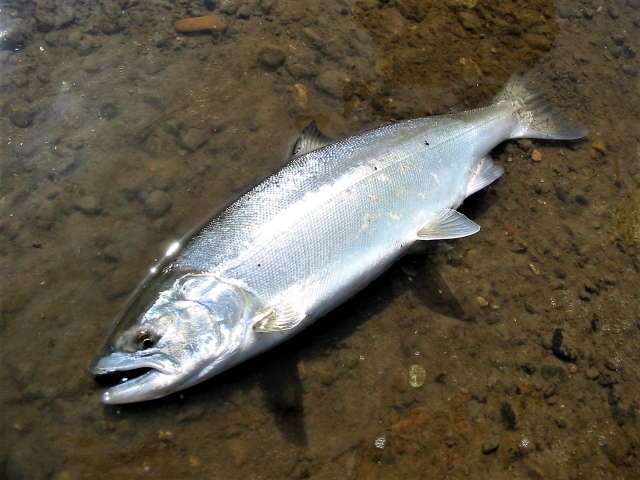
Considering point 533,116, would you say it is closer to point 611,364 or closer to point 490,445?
point 611,364

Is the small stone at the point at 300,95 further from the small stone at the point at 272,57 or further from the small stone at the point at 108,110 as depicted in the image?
the small stone at the point at 108,110

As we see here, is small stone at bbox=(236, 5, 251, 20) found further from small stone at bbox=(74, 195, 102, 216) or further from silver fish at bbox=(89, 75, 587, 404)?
small stone at bbox=(74, 195, 102, 216)

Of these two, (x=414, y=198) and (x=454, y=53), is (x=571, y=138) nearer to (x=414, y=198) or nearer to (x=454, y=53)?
(x=454, y=53)

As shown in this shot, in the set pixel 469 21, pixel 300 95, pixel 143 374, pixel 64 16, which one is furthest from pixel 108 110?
pixel 469 21

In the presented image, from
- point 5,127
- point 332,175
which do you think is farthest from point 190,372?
point 5,127

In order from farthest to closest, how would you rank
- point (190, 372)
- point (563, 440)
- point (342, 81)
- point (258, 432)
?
point (342, 81) → point (563, 440) → point (258, 432) → point (190, 372)

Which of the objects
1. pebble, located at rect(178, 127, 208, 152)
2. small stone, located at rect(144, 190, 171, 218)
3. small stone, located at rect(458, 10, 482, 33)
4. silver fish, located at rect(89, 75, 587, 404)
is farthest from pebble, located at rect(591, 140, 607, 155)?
small stone, located at rect(144, 190, 171, 218)
